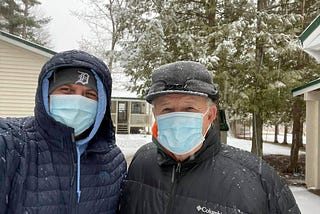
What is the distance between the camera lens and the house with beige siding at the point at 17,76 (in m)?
10.9

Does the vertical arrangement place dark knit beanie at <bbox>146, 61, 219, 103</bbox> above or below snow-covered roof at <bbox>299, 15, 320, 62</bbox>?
below

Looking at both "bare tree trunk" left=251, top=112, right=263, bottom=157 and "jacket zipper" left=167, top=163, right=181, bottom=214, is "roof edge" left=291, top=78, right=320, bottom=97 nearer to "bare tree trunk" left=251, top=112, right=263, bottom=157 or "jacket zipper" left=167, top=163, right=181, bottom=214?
"bare tree trunk" left=251, top=112, right=263, bottom=157

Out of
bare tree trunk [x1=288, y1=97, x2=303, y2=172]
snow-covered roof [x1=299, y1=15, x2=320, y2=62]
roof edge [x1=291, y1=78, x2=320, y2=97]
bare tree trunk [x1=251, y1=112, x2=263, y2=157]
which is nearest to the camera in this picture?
snow-covered roof [x1=299, y1=15, x2=320, y2=62]

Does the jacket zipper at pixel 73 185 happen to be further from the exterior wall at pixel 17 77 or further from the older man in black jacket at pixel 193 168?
the exterior wall at pixel 17 77

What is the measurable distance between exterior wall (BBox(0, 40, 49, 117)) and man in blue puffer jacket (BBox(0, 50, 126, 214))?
370 inches

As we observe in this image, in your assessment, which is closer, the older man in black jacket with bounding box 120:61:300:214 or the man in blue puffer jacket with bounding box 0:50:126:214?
the man in blue puffer jacket with bounding box 0:50:126:214

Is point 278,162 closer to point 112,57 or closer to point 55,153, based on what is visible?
point 112,57

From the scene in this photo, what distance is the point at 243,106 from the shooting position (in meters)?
12.7

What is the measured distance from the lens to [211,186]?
6.58ft

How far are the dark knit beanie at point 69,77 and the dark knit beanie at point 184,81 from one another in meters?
Answer: 0.39

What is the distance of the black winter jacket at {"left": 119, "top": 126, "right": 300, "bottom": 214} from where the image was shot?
191 centimetres

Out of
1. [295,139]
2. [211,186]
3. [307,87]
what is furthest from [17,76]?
[295,139]

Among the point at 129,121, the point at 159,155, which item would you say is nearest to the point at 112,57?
the point at 159,155

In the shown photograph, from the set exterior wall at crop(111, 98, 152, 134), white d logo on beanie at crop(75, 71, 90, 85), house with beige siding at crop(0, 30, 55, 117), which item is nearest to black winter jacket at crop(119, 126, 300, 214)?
white d logo on beanie at crop(75, 71, 90, 85)
